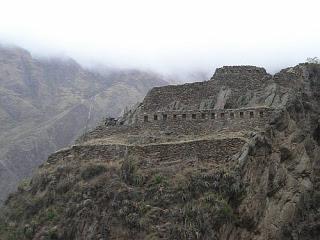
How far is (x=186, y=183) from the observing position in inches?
1401

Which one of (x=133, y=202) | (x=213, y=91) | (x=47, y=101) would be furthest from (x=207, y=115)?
(x=47, y=101)

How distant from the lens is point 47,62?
10669cm

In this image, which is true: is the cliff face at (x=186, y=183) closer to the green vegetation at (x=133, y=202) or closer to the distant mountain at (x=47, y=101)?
the green vegetation at (x=133, y=202)

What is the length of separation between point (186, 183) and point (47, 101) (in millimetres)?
63462

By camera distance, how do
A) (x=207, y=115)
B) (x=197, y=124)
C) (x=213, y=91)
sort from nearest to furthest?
(x=197, y=124), (x=207, y=115), (x=213, y=91)

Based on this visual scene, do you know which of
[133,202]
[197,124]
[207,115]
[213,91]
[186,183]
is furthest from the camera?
[213,91]

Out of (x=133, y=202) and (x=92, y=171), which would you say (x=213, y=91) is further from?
(x=133, y=202)

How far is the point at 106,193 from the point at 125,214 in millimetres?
2188

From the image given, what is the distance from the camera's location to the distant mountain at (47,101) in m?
77.0

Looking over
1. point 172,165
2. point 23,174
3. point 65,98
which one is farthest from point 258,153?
point 65,98

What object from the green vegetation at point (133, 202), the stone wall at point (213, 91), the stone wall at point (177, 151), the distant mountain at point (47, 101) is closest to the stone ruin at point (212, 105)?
the stone wall at point (213, 91)

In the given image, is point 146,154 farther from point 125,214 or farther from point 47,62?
point 47,62

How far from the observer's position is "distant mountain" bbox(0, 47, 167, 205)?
7700cm

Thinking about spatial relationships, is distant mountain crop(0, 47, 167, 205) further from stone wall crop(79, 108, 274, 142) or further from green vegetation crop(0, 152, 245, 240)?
green vegetation crop(0, 152, 245, 240)
